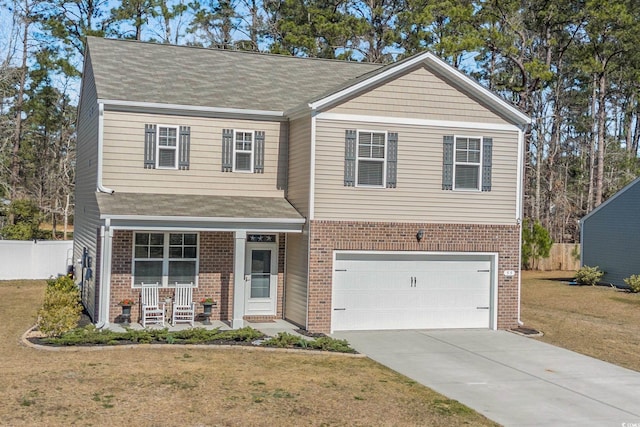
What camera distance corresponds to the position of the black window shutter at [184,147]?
18344 mm

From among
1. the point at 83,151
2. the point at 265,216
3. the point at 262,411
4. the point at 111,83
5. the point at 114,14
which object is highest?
the point at 114,14

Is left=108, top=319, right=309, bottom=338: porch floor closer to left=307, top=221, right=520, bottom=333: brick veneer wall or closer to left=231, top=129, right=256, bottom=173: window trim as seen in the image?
left=307, top=221, right=520, bottom=333: brick veneer wall

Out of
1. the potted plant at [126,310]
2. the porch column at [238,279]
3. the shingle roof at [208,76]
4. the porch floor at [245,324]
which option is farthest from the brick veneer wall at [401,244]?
the potted plant at [126,310]

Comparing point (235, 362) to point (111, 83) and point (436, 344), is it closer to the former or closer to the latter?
point (436, 344)

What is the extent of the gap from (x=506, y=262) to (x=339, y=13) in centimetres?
2413

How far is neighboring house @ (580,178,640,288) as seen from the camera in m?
31.0

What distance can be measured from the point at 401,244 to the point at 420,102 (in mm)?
3607

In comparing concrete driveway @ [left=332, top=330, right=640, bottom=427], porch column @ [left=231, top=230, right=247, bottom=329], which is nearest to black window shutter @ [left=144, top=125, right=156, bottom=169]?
porch column @ [left=231, top=230, right=247, bottom=329]

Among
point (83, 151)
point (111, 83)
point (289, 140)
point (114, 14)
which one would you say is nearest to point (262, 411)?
point (289, 140)

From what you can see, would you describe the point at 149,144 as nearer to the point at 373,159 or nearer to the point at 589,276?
the point at 373,159

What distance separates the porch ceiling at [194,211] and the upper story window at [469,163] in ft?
13.5

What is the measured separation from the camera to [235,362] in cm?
1353

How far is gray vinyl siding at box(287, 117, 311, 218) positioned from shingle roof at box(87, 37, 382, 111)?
3.41 ft

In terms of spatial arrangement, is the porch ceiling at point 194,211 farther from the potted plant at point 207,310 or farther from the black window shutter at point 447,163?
the black window shutter at point 447,163
